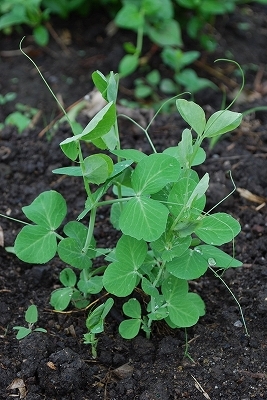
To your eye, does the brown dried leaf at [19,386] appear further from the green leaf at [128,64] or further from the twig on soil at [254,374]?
the green leaf at [128,64]

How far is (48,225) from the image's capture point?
1.73m

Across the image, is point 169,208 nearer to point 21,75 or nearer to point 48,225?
point 48,225

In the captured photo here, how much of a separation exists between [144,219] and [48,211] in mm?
340

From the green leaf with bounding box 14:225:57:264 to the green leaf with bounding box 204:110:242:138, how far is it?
0.52 meters

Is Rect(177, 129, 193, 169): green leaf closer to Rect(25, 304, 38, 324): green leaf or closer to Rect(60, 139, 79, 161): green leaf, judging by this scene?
Rect(60, 139, 79, 161): green leaf

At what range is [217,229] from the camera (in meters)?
1.60

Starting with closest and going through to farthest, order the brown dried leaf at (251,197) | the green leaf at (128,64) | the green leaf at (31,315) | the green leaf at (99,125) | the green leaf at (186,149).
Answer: the green leaf at (99,125), the green leaf at (186,149), the green leaf at (31,315), the brown dried leaf at (251,197), the green leaf at (128,64)

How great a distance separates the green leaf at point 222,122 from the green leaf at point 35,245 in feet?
1.71

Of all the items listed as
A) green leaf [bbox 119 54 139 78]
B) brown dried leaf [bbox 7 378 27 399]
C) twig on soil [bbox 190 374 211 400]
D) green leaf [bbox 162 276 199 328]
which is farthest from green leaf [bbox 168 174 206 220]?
green leaf [bbox 119 54 139 78]

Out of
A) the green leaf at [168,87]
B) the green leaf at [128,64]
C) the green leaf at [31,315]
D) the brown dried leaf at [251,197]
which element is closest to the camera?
the green leaf at [31,315]

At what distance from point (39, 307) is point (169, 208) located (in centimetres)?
56

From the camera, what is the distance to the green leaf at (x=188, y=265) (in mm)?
1583

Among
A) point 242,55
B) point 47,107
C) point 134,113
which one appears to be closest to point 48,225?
point 134,113

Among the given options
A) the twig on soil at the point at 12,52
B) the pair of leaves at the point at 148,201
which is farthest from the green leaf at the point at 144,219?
the twig on soil at the point at 12,52
